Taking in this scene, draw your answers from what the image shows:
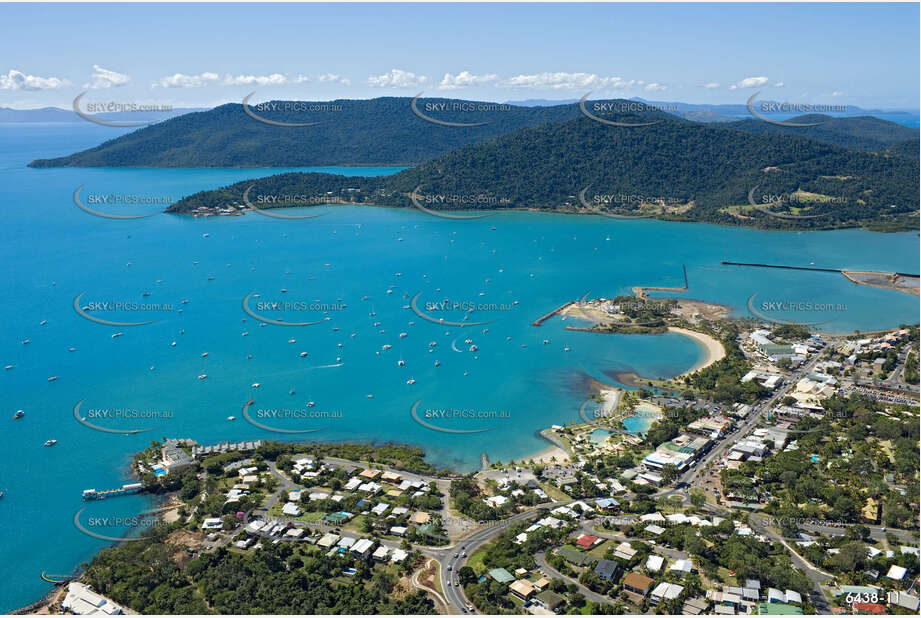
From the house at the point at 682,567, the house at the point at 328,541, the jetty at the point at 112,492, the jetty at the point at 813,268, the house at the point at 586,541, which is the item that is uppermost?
the jetty at the point at 813,268

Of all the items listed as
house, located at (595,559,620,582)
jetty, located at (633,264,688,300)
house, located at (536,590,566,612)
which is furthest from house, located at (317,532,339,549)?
jetty, located at (633,264,688,300)

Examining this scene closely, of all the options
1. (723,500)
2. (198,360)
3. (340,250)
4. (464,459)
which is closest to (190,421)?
(198,360)

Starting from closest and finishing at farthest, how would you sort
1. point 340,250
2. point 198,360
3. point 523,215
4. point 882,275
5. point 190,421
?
1. point 190,421
2. point 198,360
3. point 882,275
4. point 340,250
5. point 523,215

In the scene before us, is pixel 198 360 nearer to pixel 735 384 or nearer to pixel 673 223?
pixel 735 384

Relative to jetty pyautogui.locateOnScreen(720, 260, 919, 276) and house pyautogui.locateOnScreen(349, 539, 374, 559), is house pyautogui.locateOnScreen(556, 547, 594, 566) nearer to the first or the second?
house pyautogui.locateOnScreen(349, 539, 374, 559)

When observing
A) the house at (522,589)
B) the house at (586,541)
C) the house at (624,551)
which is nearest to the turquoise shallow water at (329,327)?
the house at (586,541)

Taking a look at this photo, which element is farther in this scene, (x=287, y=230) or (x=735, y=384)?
(x=287, y=230)

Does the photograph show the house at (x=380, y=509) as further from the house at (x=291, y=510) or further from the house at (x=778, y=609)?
the house at (x=778, y=609)
